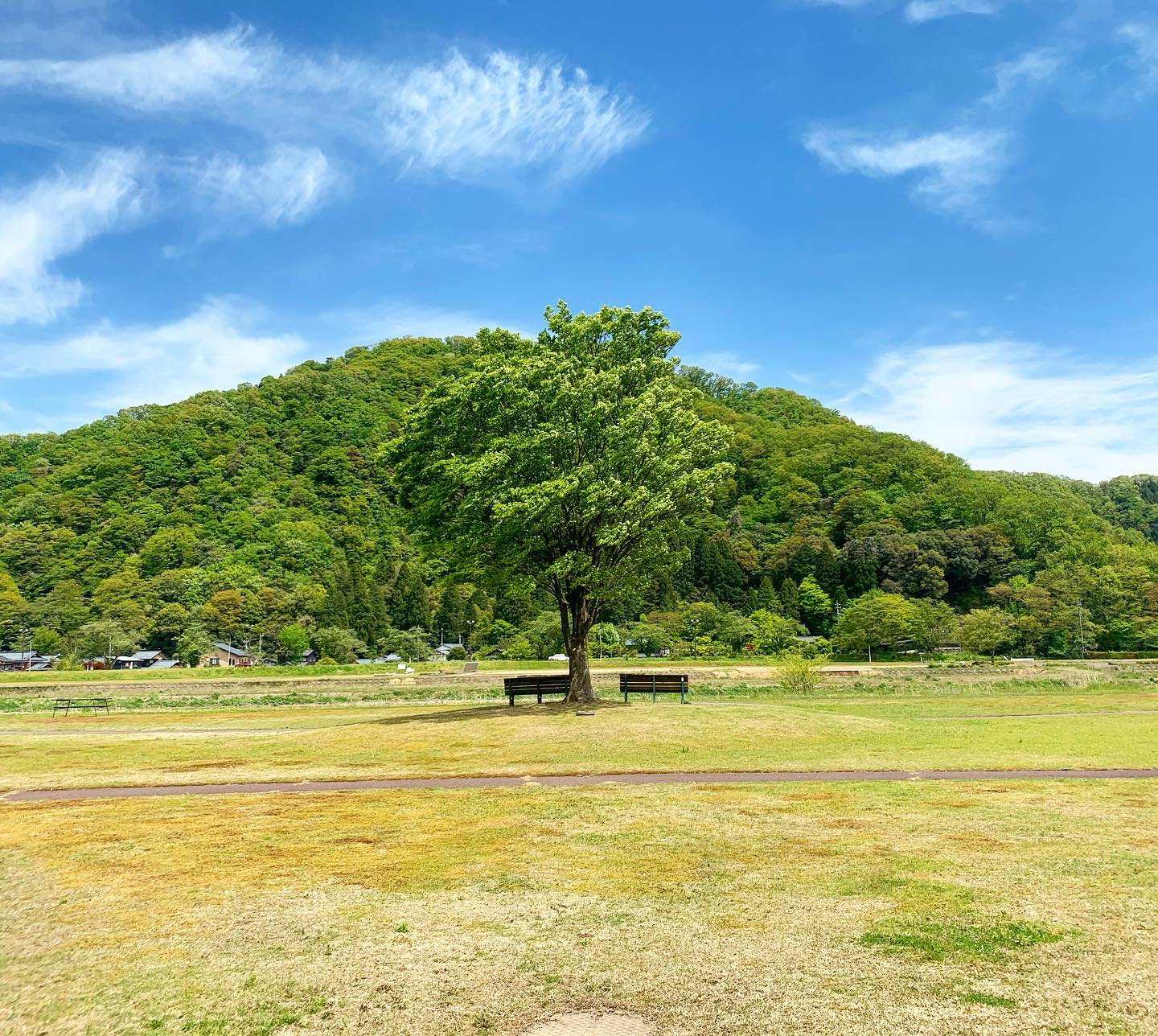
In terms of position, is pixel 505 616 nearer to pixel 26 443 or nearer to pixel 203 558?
pixel 203 558

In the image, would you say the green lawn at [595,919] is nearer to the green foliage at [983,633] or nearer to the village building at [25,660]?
the green foliage at [983,633]

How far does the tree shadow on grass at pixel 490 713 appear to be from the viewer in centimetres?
2636

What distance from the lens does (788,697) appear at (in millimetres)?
41156

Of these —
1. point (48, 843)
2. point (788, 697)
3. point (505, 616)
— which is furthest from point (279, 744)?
point (505, 616)

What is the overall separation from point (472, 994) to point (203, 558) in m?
147

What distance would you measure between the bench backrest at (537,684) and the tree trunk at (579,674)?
0.30 m

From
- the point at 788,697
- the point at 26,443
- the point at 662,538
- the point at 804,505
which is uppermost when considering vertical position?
the point at 26,443

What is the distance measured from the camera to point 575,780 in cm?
1573

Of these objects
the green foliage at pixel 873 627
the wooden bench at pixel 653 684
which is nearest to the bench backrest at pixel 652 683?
the wooden bench at pixel 653 684

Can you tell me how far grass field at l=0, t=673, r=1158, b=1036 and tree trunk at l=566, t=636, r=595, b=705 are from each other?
1191cm

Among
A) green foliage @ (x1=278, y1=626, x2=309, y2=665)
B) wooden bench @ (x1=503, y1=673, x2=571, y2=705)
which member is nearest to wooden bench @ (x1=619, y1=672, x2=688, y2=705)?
wooden bench @ (x1=503, y1=673, x2=571, y2=705)

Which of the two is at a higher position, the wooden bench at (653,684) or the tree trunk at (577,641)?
the tree trunk at (577,641)

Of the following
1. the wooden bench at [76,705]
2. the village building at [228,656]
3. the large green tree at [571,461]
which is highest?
the large green tree at [571,461]

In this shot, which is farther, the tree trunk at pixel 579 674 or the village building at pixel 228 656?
the village building at pixel 228 656
